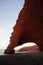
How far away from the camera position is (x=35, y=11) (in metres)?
25.2

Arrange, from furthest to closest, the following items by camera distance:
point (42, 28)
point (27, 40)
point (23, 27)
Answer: point (27, 40) → point (23, 27) → point (42, 28)

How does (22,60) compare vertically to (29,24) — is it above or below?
above

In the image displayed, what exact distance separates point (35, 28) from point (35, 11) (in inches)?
178

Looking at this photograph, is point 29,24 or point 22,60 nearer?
point 22,60

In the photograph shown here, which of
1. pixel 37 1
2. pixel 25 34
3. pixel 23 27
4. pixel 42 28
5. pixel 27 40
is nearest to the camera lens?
pixel 37 1

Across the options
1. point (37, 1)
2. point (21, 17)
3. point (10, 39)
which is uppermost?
point (37, 1)

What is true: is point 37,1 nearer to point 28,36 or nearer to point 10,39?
point 28,36

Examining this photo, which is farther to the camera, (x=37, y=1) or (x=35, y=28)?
(x=35, y=28)

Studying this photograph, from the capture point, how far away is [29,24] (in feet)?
96.1

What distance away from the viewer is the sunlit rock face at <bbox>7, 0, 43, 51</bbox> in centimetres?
2477

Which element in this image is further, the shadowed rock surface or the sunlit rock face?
the sunlit rock face

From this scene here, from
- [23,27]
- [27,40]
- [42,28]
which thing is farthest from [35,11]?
[27,40]

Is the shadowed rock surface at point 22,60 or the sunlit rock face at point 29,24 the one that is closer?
the shadowed rock surface at point 22,60

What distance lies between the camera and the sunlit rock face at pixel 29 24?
2477 cm
